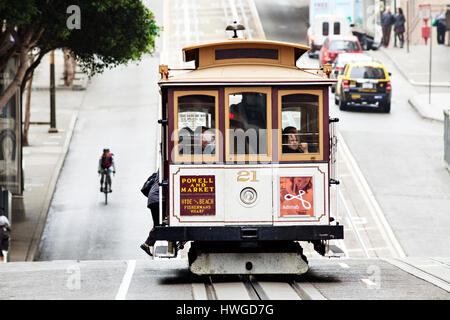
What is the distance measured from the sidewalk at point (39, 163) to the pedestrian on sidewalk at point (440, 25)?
20.1 meters

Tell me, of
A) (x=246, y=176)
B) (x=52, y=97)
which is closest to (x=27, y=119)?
(x=52, y=97)

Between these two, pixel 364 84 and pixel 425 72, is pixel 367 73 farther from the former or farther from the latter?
pixel 425 72

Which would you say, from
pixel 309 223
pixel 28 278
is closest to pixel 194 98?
pixel 309 223

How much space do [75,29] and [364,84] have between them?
49.8 feet

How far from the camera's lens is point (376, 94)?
129ft

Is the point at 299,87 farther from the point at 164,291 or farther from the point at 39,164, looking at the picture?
the point at 39,164

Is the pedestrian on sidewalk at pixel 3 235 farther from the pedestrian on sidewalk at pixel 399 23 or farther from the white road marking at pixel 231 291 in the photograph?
the pedestrian on sidewalk at pixel 399 23

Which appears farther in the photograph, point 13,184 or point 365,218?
point 13,184

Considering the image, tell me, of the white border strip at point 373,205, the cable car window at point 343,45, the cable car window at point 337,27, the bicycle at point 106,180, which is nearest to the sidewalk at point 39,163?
the bicycle at point 106,180

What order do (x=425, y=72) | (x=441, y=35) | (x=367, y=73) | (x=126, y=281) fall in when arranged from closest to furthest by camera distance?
(x=126, y=281)
(x=367, y=73)
(x=425, y=72)
(x=441, y=35)

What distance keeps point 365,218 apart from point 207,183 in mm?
13870

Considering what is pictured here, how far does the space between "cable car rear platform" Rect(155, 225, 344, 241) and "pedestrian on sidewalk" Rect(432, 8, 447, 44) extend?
43.4 meters

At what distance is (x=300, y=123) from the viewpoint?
45.4 ft

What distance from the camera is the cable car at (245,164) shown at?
44.8ft
